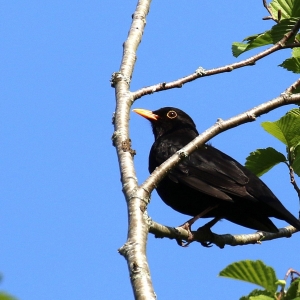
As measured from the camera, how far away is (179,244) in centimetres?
541

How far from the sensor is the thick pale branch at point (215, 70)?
13.5ft

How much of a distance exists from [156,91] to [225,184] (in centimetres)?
206

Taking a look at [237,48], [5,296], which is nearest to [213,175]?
[237,48]

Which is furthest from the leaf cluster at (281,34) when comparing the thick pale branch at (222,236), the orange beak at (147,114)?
the orange beak at (147,114)

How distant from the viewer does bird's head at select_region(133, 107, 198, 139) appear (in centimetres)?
802

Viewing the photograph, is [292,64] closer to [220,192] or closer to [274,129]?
[274,129]

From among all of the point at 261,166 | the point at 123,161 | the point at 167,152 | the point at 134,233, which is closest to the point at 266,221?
the point at 261,166

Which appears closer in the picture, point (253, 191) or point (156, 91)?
point (156, 91)

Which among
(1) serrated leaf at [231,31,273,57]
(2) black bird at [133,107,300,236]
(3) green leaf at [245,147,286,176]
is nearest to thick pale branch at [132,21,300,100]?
(1) serrated leaf at [231,31,273,57]

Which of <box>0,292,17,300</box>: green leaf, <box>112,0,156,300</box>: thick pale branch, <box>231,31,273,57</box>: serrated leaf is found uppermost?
<box>231,31,273,57</box>: serrated leaf

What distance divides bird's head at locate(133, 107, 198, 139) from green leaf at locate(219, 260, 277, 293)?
16.1 feet

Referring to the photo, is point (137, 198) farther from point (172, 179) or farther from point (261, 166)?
point (172, 179)

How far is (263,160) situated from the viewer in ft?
16.8

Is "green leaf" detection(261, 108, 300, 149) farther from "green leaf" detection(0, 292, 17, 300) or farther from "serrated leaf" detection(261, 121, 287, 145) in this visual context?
"green leaf" detection(0, 292, 17, 300)
